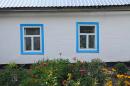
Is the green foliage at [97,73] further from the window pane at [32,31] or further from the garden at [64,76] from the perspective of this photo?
the window pane at [32,31]

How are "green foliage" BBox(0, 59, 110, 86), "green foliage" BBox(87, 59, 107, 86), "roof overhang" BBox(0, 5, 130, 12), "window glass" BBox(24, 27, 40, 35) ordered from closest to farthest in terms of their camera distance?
"green foliage" BBox(0, 59, 110, 86) < "green foliage" BBox(87, 59, 107, 86) < "roof overhang" BBox(0, 5, 130, 12) < "window glass" BBox(24, 27, 40, 35)

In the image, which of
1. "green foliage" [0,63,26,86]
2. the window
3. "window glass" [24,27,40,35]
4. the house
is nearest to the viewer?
"green foliage" [0,63,26,86]

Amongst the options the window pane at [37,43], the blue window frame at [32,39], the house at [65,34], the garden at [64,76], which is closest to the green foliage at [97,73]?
the garden at [64,76]

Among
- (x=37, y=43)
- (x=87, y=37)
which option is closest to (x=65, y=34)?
(x=87, y=37)

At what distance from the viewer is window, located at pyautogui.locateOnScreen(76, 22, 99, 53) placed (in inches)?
528

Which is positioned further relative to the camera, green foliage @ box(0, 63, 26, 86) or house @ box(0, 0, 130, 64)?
house @ box(0, 0, 130, 64)

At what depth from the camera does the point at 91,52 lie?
1348 centimetres

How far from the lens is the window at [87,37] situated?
44.0 feet

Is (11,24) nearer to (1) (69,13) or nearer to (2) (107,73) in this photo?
(1) (69,13)

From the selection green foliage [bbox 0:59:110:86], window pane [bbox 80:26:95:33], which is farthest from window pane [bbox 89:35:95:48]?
green foliage [bbox 0:59:110:86]

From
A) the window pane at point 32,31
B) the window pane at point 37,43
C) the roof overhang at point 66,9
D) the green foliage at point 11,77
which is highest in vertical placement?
the roof overhang at point 66,9

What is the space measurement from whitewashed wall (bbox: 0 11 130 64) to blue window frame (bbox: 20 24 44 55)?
168mm

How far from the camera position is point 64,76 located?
25.6 feet

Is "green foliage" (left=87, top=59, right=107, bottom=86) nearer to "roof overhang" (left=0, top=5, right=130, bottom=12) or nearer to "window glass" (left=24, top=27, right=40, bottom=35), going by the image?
"roof overhang" (left=0, top=5, right=130, bottom=12)
